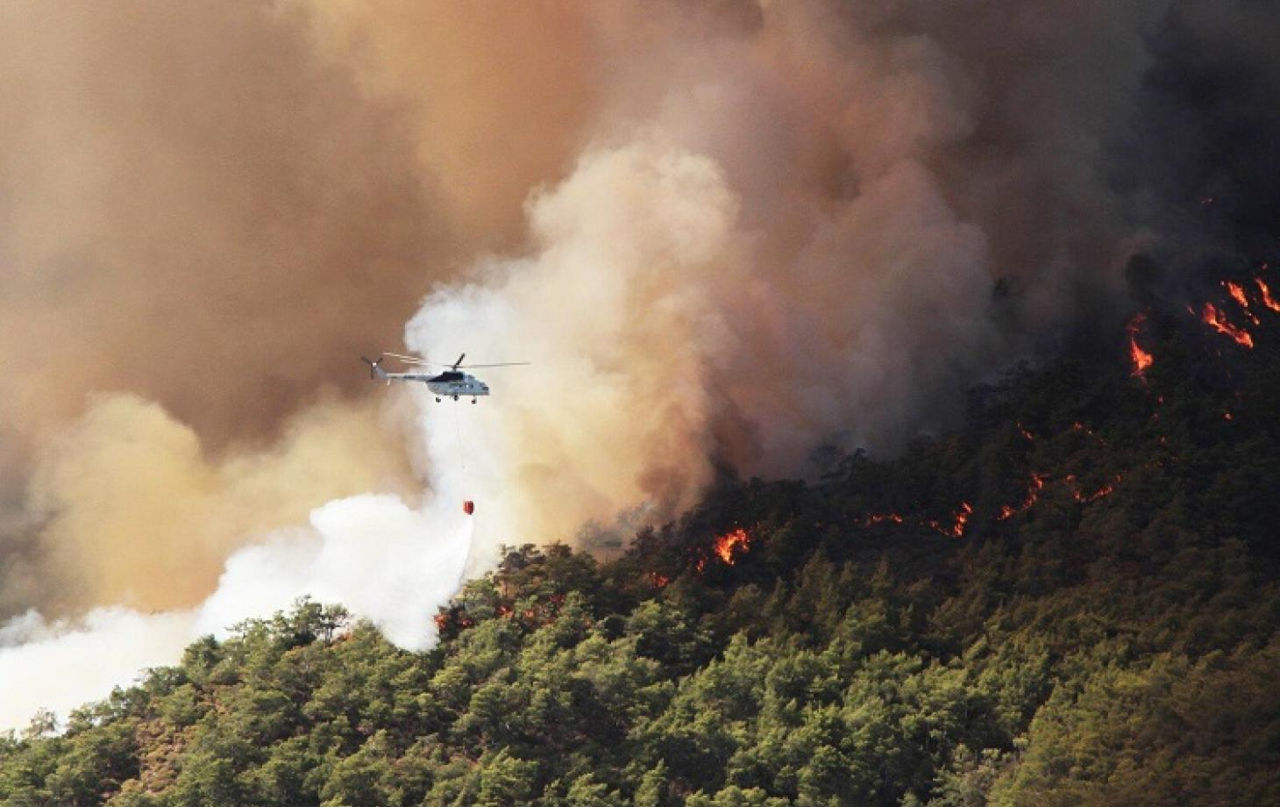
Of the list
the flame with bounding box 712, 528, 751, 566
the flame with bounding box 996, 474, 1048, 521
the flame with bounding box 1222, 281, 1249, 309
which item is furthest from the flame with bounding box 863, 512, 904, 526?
the flame with bounding box 1222, 281, 1249, 309

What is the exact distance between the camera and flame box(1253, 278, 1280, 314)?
83.8m

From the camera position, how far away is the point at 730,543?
76.8 meters

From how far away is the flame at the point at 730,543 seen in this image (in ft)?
250

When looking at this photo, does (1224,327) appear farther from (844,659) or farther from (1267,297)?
(844,659)

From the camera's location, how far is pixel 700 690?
67.6 m

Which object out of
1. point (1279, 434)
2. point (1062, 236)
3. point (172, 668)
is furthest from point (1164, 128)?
point (172, 668)

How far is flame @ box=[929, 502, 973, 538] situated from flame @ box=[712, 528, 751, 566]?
6.24 metres

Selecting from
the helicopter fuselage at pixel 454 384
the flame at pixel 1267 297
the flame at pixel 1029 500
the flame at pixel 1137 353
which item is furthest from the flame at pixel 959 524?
the helicopter fuselage at pixel 454 384

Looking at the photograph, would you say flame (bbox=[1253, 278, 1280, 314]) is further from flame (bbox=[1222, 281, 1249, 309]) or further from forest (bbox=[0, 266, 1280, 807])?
forest (bbox=[0, 266, 1280, 807])

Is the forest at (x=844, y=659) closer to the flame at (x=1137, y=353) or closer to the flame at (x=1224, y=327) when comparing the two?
the flame at (x=1137, y=353)

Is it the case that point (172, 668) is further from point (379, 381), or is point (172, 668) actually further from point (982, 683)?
point (982, 683)

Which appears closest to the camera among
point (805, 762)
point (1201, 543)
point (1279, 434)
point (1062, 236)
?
point (805, 762)

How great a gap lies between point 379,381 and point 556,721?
24667 mm

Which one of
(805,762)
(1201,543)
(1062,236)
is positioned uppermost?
(1062,236)
